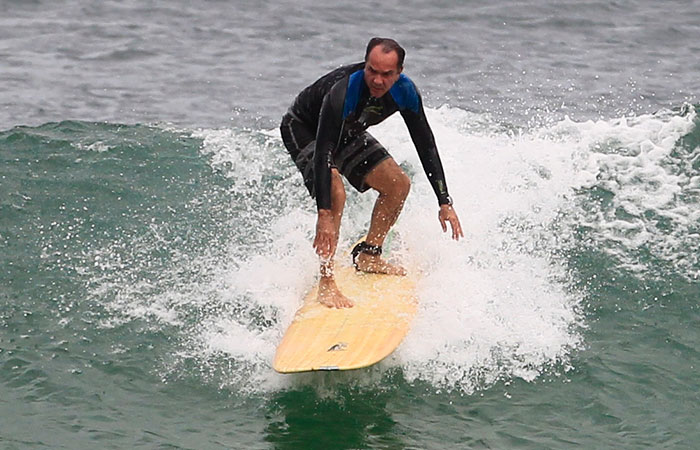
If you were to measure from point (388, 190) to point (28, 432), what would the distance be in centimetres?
291

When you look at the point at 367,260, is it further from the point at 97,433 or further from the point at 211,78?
the point at 211,78

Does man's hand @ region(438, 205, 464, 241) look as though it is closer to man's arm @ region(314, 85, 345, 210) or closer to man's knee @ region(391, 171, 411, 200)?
man's knee @ region(391, 171, 411, 200)

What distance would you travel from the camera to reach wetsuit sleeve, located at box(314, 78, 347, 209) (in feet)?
22.6

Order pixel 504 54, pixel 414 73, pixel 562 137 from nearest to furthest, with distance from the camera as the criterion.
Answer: pixel 562 137 → pixel 414 73 → pixel 504 54

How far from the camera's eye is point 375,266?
781 centimetres

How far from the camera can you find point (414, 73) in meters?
14.8

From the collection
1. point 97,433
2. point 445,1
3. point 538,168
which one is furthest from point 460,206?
point 445,1

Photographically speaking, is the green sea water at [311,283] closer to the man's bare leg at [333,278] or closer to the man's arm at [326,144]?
the man's bare leg at [333,278]

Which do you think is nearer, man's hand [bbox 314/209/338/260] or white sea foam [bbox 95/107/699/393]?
man's hand [bbox 314/209/338/260]

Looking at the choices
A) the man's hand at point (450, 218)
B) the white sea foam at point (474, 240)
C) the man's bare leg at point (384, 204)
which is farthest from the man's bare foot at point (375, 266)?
the man's hand at point (450, 218)

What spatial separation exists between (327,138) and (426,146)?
0.77 meters

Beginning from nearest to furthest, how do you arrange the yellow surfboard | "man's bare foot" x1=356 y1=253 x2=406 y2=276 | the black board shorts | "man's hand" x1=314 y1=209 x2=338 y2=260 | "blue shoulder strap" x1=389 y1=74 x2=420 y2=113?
the yellow surfboard
"man's hand" x1=314 y1=209 x2=338 y2=260
"blue shoulder strap" x1=389 y1=74 x2=420 y2=113
the black board shorts
"man's bare foot" x1=356 y1=253 x2=406 y2=276

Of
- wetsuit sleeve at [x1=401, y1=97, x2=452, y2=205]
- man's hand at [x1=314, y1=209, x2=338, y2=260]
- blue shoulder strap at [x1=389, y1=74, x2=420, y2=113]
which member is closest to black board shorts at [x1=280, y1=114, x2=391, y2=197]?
wetsuit sleeve at [x1=401, y1=97, x2=452, y2=205]

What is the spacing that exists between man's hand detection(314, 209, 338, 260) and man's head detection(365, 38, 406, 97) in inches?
34.5
